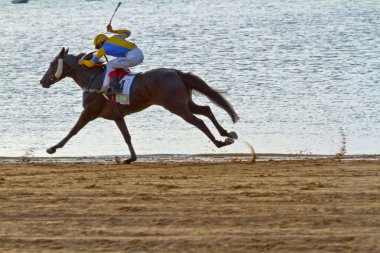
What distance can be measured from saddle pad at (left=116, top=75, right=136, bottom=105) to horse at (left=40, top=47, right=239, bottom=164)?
0.19 feet

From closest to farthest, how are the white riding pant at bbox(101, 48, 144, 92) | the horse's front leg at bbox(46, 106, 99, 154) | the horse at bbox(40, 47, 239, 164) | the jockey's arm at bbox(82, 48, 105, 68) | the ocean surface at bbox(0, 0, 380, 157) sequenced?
the horse at bbox(40, 47, 239, 164), the white riding pant at bbox(101, 48, 144, 92), the jockey's arm at bbox(82, 48, 105, 68), the horse's front leg at bbox(46, 106, 99, 154), the ocean surface at bbox(0, 0, 380, 157)

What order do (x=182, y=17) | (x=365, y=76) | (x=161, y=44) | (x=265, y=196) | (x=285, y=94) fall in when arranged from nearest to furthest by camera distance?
1. (x=265, y=196)
2. (x=285, y=94)
3. (x=365, y=76)
4. (x=161, y=44)
5. (x=182, y=17)

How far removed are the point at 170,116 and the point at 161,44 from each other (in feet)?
66.3

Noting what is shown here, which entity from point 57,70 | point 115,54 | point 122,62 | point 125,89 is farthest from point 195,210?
point 57,70

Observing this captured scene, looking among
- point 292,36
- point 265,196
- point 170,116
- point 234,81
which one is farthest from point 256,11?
point 265,196

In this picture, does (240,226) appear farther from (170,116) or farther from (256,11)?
(256,11)

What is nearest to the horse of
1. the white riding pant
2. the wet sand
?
the white riding pant

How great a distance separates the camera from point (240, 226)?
31.2 ft

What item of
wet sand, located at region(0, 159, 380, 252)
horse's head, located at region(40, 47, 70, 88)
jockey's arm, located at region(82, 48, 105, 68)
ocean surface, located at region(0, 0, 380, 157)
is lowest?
ocean surface, located at region(0, 0, 380, 157)

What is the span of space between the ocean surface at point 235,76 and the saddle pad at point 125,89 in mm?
2116

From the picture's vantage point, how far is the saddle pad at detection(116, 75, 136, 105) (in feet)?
51.1

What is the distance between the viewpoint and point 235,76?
95.8 feet

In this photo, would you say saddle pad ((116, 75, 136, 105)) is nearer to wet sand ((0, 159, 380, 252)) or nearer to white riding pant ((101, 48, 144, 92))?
white riding pant ((101, 48, 144, 92))

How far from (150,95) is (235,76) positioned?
1376 cm
